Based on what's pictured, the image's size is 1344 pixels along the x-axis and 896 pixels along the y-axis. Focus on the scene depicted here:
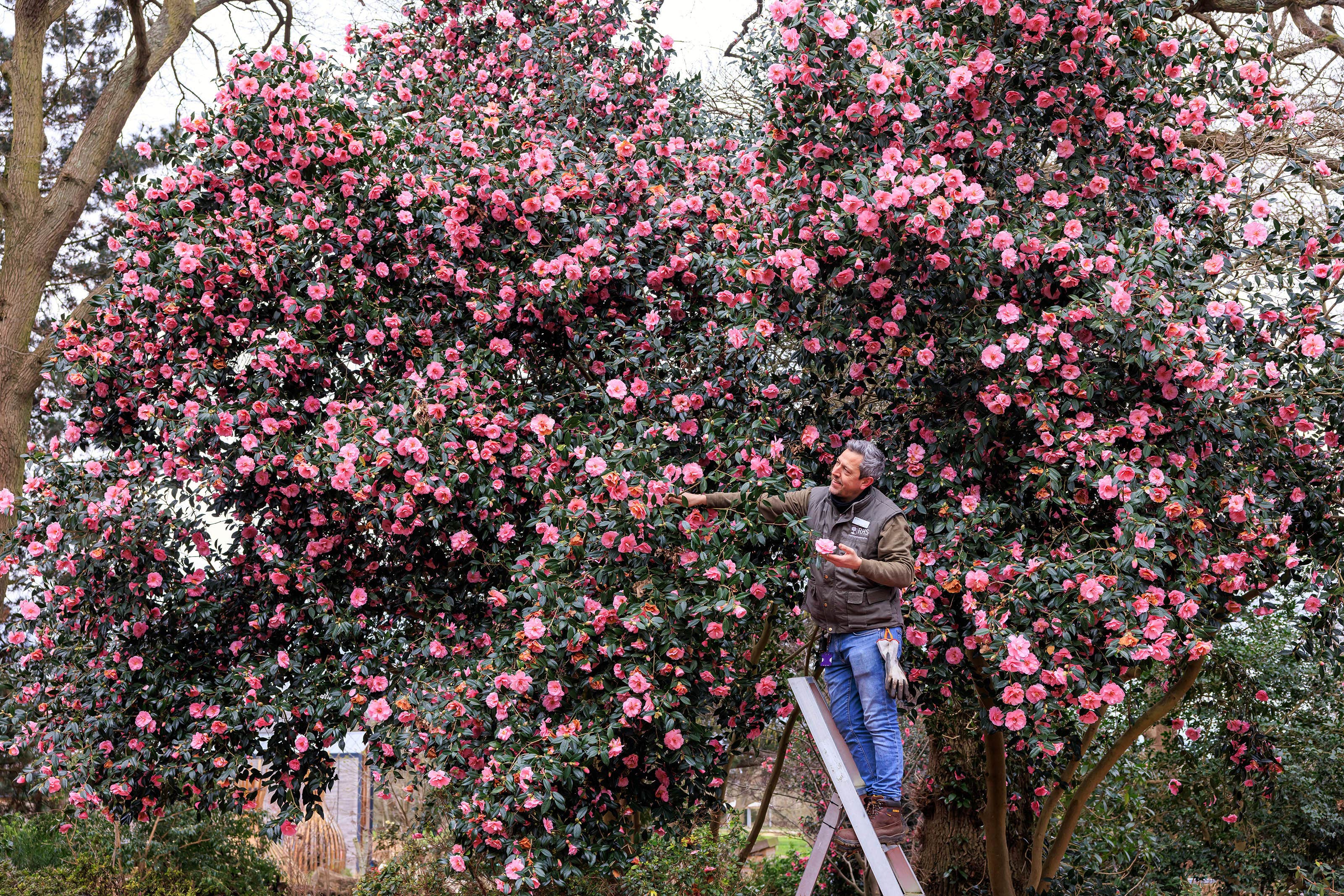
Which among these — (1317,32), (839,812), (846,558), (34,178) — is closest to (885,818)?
(839,812)

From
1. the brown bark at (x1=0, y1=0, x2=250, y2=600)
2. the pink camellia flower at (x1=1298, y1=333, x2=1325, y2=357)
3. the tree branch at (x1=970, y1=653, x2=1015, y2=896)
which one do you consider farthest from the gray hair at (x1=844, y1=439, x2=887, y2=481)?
the brown bark at (x1=0, y1=0, x2=250, y2=600)

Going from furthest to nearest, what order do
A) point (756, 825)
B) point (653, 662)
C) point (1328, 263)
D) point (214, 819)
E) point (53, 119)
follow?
point (53, 119) → point (214, 819) → point (756, 825) → point (1328, 263) → point (653, 662)

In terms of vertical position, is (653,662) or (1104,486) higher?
(1104,486)

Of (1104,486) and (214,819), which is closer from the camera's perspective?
(1104,486)

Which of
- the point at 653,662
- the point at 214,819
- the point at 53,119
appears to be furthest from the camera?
the point at 53,119

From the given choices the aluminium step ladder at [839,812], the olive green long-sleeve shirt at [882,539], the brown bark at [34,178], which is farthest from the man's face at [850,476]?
the brown bark at [34,178]

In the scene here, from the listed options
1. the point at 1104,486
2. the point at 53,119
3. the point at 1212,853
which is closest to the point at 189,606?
the point at 1104,486

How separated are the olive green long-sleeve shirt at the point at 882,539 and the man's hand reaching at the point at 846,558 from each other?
0.03 meters

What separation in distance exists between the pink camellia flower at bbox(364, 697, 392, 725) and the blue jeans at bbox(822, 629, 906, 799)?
6.07ft

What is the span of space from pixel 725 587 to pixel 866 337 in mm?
1167

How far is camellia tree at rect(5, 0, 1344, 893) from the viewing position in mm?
3590

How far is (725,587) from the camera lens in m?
3.56

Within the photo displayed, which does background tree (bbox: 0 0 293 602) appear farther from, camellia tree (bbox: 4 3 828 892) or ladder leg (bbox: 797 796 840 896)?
ladder leg (bbox: 797 796 840 896)

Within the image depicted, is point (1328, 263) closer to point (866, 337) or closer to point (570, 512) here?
point (866, 337)
